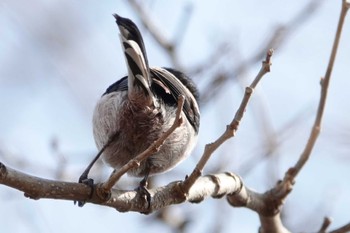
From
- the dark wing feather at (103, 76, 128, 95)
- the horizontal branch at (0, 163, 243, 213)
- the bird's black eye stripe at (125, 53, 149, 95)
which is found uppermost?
the bird's black eye stripe at (125, 53, 149, 95)

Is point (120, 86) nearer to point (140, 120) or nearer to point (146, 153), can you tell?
point (140, 120)

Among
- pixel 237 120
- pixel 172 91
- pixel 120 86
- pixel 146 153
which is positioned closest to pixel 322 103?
pixel 237 120

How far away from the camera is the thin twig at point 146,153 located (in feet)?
7.91

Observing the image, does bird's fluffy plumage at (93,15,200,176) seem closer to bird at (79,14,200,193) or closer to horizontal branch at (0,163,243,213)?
bird at (79,14,200,193)

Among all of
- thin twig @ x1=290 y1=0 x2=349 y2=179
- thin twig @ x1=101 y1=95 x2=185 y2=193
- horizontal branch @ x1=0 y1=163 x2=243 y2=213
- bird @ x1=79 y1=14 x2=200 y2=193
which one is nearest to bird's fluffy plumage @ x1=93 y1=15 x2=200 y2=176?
bird @ x1=79 y1=14 x2=200 y2=193

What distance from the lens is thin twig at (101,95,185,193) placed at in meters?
2.41

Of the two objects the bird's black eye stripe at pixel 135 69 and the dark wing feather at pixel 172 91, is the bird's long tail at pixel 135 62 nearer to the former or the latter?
the bird's black eye stripe at pixel 135 69

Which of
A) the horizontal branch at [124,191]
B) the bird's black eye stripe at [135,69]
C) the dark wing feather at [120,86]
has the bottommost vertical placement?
the horizontal branch at [124,191]

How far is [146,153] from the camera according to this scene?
2453mm

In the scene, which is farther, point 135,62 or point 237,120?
point 135,62

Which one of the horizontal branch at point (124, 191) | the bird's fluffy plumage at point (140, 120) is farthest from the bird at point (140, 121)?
the horizontal branch at point (124, 191)

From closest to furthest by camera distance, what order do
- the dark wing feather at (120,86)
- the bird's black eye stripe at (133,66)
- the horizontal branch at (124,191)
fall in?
the horizontal branch at (124,191), the bird's black eye stripe at (133,66), the dark wing feather at (120,86)

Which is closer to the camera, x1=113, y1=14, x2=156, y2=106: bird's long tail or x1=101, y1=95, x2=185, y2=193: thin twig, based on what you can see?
x1=101, y1=95, x2=185, y2=193: thin twig

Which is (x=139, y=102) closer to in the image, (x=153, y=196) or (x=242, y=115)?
(x=153, y=196)
